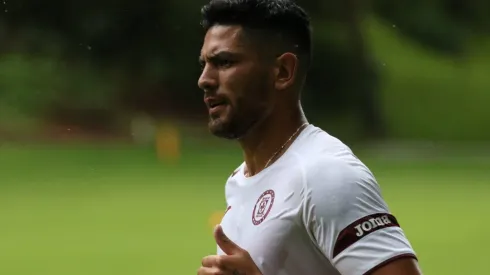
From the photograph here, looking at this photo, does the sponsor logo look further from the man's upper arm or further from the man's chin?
the man's chin

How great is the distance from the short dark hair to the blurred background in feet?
16.4

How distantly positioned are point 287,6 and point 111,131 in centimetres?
912

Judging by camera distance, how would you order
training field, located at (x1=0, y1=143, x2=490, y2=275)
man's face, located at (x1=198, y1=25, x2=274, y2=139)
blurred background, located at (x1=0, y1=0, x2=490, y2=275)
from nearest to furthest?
man's face, located at (x1=198, y1=25, x2=274, y2=139), training field, located at (x1=0, y1=143, x2=490, y2=275), blurred background, located at (x1=0, y1=0, x2=490, y2=275)

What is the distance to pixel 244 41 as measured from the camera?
110cm

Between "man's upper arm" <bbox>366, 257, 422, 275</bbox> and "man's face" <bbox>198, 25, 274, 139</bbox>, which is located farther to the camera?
"man's face" <bbox>198, 25, 274, 139</bbox>

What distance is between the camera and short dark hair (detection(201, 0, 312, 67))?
1.10 m

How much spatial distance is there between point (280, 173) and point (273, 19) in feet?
0.57

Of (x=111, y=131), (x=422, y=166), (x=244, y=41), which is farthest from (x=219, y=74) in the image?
(x=111, y=131)

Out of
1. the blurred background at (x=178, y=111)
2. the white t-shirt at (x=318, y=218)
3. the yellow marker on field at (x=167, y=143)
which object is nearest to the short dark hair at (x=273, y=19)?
the white t-shirt at (x=318, y=218)

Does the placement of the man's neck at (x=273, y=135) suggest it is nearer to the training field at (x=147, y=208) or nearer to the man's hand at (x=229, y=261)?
the man's hand at (x=229, y=261)

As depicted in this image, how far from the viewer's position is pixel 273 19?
3.60 ft

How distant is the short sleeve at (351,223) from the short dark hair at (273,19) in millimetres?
185

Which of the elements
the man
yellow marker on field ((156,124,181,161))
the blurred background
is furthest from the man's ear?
yellow marker on field ((156,124,181,161))

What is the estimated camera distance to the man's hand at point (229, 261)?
1.00m
